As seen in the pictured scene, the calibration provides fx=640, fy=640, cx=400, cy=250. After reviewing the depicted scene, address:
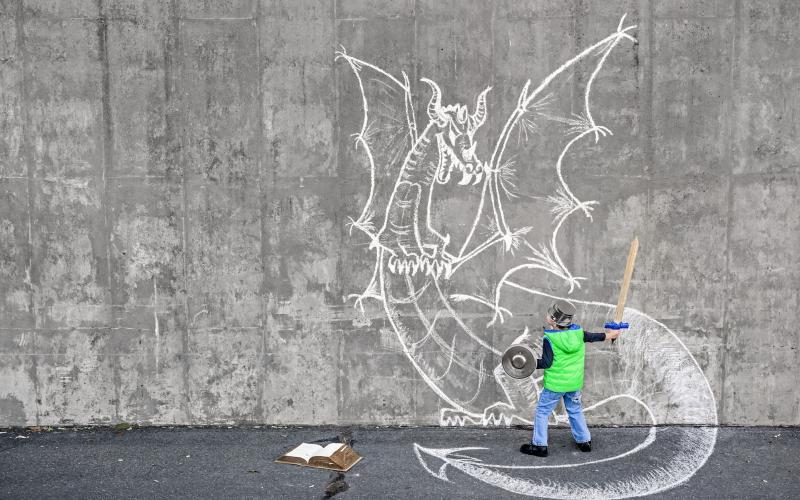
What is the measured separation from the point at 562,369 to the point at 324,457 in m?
2.29

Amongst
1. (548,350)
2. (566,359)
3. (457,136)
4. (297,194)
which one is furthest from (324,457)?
(457,136)

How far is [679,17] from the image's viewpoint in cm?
630

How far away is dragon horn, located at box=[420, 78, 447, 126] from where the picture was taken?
6.43m

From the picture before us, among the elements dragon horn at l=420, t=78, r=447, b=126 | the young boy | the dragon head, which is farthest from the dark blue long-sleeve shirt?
dragon horn at l=420, t=78, r=447, b=126

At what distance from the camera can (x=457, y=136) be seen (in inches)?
255

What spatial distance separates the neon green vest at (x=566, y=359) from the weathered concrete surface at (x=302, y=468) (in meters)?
0.70

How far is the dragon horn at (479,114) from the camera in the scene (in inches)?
253

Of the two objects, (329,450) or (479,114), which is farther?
(479,114)

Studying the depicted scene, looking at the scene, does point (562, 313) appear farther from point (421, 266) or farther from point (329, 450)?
point (329, 450)

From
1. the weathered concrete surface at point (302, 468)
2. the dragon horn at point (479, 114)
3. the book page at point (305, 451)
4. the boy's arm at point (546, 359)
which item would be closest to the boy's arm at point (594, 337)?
the boy's arm at point (546, 359)

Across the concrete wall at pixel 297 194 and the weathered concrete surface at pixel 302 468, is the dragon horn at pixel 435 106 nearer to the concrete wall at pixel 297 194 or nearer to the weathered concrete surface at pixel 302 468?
the concrete wall at pixel 297 194

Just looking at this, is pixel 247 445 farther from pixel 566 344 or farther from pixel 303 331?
pixel 566 344

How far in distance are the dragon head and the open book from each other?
2.78 metres

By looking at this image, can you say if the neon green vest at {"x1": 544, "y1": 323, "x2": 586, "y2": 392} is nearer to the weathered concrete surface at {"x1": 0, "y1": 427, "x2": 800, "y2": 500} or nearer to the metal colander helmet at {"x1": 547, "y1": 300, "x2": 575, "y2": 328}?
the metal colander helmet at {"x1": 547, "y1": 300, "x2": 575, "y2": 328}
